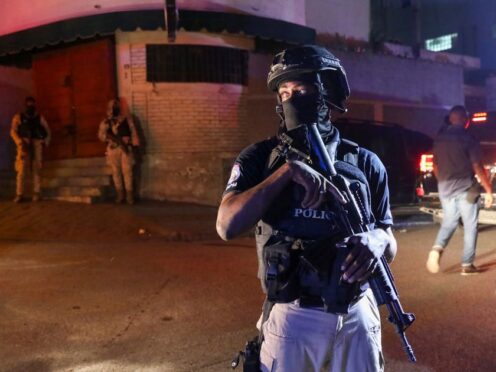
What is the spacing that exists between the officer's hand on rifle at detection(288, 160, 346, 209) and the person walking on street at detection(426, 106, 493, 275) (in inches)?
193

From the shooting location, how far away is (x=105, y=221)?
31.5ft

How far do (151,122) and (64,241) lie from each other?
3666mm

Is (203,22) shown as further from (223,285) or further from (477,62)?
(477,62)

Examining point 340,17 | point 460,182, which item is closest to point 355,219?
point 460,182

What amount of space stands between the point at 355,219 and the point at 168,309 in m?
3.67

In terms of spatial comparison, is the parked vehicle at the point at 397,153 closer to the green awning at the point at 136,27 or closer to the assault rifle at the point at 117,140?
the green awning at the point at 136,27

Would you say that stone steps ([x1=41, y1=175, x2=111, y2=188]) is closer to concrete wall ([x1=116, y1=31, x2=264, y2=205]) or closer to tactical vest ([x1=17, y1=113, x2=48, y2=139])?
concrete wall ([x1=116, y1=31, x2=264, y2=205])

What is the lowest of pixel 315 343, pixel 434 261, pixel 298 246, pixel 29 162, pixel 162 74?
pixel 434 261

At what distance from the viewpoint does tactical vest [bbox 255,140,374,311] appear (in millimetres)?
1771

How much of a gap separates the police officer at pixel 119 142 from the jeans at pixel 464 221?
644 cm

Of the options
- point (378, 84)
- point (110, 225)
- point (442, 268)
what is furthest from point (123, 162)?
point (378, 84)

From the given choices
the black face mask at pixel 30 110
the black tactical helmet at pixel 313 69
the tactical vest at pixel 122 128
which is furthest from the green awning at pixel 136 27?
the black tactical helmet at pixel 313 69

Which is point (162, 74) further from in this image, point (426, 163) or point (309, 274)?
point (309, 274)

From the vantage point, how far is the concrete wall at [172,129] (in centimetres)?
1155
